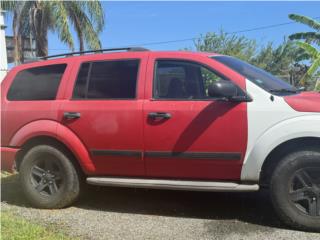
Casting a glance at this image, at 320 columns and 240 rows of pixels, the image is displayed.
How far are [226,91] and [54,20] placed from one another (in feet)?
44.6

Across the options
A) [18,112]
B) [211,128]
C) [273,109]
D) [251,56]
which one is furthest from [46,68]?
[251,56]

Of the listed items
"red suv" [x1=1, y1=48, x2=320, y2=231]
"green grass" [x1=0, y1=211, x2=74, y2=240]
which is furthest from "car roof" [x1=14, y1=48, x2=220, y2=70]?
"green grass" [x1=0, y1=211, x2=74, y2=240]

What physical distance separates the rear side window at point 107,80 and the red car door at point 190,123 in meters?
0.23

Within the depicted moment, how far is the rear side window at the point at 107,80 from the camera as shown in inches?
210

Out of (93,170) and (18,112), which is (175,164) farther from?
(18,112)

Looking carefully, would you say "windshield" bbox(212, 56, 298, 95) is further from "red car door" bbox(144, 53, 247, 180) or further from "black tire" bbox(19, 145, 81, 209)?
"black tire" bbox(19, 145, 81, 209)

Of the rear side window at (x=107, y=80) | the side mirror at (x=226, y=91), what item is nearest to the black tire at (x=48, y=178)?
the rear side window at (x=107, y=80)

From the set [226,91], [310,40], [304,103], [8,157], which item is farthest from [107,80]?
[310,40]

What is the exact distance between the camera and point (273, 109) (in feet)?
15.4

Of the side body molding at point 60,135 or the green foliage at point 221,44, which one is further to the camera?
the green foliage at point 221,44

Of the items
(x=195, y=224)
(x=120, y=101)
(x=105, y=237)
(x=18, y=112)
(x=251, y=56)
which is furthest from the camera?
(x=251, y=56)

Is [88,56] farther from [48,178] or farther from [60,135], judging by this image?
[48,178]

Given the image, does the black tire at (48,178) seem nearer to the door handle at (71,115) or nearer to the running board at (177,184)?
the running board at (177,184)

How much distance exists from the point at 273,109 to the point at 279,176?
2.15ft
